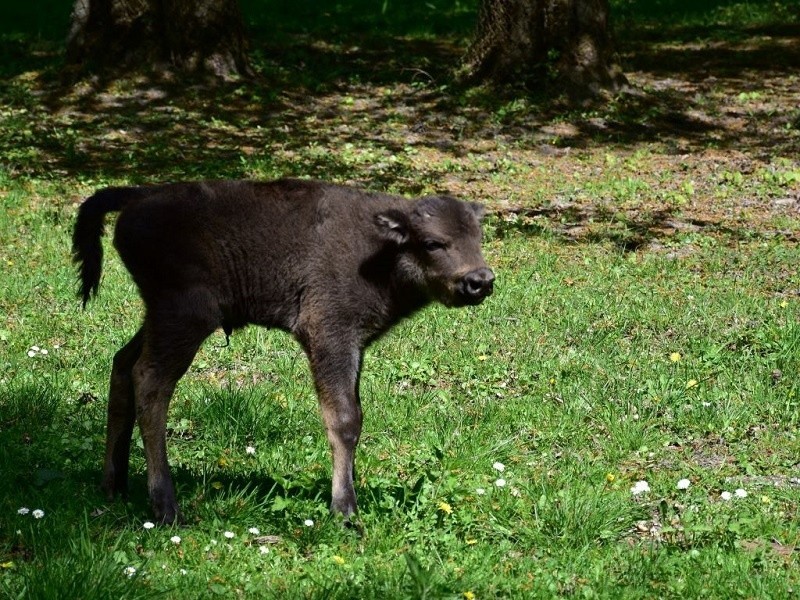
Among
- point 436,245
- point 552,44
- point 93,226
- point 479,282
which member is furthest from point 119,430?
point 552,44

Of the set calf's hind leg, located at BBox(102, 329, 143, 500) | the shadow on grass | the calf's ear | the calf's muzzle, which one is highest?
the calf's ear

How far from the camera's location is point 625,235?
482 inches

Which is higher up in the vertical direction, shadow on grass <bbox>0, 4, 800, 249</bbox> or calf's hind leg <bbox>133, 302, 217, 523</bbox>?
calf's hind leg <bbox>133, 302, 217, 523</bbox>

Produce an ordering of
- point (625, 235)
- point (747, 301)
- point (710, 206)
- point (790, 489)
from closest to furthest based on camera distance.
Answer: point (790, 489), point (747, 301), point (625, 235), point (710, 206)

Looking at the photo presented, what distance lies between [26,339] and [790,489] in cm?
561

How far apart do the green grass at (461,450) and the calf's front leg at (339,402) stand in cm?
24

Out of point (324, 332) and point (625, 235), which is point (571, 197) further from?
point (324, 332)

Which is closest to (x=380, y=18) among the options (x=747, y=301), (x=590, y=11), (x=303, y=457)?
(x=590, y=11)

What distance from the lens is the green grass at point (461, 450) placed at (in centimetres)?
527

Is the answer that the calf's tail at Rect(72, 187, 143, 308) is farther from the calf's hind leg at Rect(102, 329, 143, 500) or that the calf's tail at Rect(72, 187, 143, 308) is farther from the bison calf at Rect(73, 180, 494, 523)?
the calf's hind leg at Rect(102, 329, 143, 500)

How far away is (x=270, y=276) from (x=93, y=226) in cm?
99

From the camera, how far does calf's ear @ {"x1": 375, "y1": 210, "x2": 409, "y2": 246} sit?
247 inches

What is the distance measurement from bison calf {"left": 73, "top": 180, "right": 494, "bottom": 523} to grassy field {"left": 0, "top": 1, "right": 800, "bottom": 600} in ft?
1.55

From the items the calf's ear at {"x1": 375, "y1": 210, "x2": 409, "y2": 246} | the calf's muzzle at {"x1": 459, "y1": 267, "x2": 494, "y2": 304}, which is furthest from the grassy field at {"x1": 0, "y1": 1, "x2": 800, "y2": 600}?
the calf's ear at {"x1": 375, "y1": 210, "x2": 409, "y2": 246}
